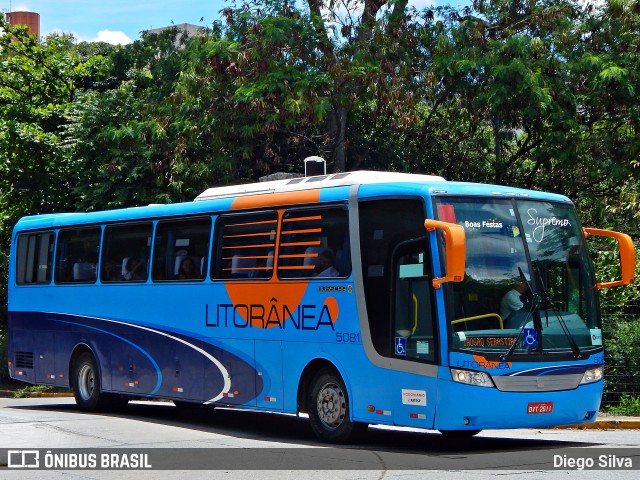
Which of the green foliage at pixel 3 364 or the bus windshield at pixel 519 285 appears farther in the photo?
the green foliage at pixel 3 364

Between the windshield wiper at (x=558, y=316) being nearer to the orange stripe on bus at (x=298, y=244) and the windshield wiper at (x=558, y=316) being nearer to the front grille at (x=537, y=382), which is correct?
the front grille at (x=537, y=382)

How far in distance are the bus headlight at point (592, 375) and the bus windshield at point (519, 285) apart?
280 millimetres

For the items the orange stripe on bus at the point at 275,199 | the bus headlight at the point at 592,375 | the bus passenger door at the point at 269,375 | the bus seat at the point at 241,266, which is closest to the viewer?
the bus headlight at the point at 592,375

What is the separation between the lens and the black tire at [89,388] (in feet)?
63.7

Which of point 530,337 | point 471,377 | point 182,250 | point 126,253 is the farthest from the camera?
point 126,253

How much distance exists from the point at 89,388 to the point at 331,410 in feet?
23.2

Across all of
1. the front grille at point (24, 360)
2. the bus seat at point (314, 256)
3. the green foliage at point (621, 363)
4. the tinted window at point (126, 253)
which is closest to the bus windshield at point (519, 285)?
the bus seat at point (314, 256)

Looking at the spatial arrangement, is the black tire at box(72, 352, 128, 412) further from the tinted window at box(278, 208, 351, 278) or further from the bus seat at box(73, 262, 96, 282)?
the tinted window at box(278, 208, 351, 278)

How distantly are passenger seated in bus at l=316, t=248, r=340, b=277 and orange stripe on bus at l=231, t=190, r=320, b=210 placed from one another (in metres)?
0.77

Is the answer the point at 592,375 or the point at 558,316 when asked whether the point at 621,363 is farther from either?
the point at 558,316

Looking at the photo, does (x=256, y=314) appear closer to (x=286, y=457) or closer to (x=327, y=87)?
(x=286, y=457)

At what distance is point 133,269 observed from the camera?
1834 centimetres

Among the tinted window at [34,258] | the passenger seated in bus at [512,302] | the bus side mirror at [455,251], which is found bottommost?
the passenger seated in bus at [512,302]

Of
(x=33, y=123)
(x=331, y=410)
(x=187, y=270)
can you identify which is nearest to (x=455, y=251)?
(x=331, y=410)
